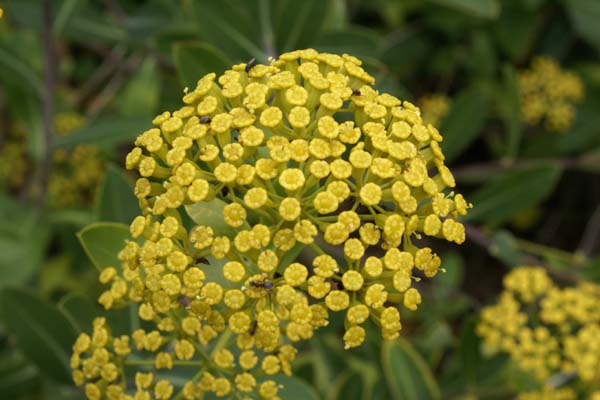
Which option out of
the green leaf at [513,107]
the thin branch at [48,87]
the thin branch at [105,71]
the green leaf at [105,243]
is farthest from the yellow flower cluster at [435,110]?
the green leaf at [105,243]

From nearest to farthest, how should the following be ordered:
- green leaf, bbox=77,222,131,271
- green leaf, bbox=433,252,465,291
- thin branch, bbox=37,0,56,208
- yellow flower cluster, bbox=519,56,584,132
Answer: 1. green leaf, bbox=77,222,131,271
2. thin branch, bbox=37,0,56,208
3. green leaf, bbox=433,252,465,291
4. yellow flower cluster, bbox=519,56,584,132

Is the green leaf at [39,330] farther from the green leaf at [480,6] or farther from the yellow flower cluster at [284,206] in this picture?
the green leaf at [480,6]

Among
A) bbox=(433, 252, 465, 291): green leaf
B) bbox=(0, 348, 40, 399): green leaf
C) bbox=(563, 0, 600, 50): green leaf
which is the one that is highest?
bbox=(563, 0, 600, 50): green leaf

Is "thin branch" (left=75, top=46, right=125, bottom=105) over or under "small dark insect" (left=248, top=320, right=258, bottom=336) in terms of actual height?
over

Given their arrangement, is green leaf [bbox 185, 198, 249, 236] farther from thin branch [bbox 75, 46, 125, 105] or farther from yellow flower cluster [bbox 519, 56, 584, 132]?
yellow flower cluster [bbox 519, 56, 584, 132]

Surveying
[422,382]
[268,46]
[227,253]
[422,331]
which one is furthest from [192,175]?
[422,331]

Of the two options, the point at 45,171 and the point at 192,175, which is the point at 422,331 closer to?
the point at 45,171

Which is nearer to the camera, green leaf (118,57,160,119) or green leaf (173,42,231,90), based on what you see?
green leaf (173,42,231,90)

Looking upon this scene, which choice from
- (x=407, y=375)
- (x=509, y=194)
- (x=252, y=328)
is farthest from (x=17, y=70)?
(x=509, y=194)

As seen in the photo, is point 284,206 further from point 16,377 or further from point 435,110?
point 435,110

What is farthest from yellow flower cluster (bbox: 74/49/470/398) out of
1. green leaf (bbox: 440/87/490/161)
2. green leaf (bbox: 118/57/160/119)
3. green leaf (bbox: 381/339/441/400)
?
green leaf (bbox: 440/87/490/161)
